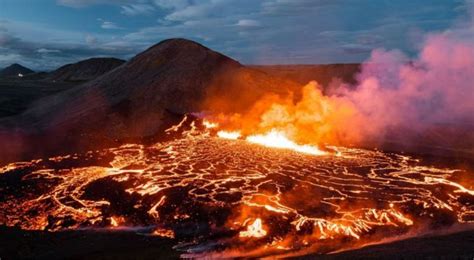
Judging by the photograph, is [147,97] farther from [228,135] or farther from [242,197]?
[242,197]

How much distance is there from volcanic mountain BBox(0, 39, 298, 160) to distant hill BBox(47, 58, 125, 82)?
97.3m

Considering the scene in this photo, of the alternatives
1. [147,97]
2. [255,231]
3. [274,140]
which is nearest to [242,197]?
[255,231]

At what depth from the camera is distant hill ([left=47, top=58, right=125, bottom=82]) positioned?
495 ft

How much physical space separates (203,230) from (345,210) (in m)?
7.20

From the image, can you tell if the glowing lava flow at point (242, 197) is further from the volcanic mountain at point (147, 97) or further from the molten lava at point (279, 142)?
the volcanic mountain at point (147, 97)

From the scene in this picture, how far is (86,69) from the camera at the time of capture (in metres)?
157

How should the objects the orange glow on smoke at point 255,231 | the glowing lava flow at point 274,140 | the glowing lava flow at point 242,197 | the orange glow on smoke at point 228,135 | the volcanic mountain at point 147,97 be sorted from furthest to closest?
the volcanic mountain at point 147,97 → the orange glow on smoke at point 228,135 → the glowing lava flow at point 274,140 → the glowing lava flow at point 242,197 → the orange glow on smoke at point 255,231

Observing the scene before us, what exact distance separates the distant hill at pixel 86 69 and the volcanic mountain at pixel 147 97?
319 ft

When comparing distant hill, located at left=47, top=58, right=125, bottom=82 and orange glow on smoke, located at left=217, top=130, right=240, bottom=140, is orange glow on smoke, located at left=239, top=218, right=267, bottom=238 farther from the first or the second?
distant hill, located at left=47, top=58, right=125, bottom=82

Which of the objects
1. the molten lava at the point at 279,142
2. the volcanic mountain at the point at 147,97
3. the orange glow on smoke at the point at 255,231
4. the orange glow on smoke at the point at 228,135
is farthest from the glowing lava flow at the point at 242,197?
the volcanic mountain at the point at 147,97

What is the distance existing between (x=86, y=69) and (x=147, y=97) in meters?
118

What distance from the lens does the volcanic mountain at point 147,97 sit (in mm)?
42625

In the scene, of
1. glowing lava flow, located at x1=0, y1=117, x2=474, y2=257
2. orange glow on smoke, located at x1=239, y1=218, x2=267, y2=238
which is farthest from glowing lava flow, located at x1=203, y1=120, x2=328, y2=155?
orange glow on smoke, located at x1=239, y1=218, x2=267, y2=238

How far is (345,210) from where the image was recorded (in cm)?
2119
